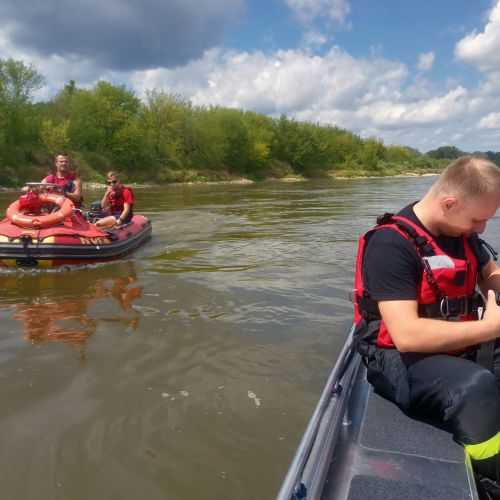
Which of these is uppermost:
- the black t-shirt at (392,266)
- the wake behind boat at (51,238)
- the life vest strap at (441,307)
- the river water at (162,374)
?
the black t-shirt at (392,266)

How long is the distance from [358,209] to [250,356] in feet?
45.0

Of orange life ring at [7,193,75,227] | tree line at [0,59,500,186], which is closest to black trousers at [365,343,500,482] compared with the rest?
orange life ring at [7,193,75,227]

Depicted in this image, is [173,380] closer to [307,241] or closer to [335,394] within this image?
[335,394]

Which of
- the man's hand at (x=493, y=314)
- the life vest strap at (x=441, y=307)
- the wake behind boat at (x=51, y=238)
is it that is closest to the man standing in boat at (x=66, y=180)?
the wake behind boat at (x=51, y=238)

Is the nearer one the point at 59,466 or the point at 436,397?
the point at 436,397

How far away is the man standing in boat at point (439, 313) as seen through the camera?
181 centimetres

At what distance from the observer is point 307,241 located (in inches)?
396

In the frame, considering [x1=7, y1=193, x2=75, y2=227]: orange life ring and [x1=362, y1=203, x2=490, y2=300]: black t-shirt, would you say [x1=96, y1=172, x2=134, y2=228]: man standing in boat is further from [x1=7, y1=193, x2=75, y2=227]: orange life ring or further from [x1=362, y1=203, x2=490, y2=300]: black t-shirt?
[x1=362, y1=203, x2=490, y2=300]: black t-shirt

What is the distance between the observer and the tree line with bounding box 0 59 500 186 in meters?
35.6

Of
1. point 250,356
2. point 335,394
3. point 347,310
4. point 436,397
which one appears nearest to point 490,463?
point 436,397

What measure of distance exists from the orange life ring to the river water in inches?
29.7

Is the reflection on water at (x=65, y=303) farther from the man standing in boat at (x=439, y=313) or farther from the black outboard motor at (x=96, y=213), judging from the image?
the man standing in boat at (x=439, y=313)

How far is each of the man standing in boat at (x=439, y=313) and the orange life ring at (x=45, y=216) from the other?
6.10 metres

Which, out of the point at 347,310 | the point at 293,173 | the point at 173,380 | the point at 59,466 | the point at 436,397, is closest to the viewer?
the point at 436,397
